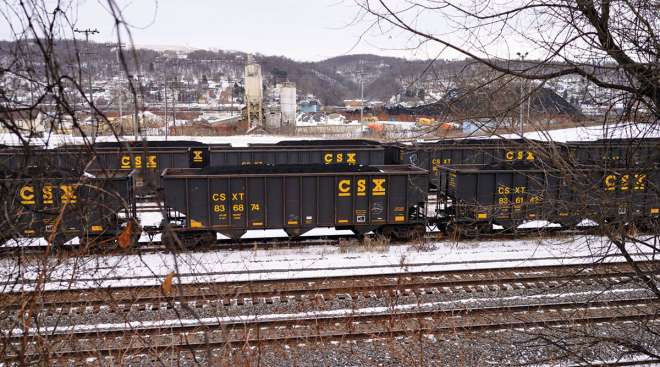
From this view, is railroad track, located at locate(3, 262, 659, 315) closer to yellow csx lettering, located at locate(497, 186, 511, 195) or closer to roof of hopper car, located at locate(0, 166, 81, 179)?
yellow csx lettering, located at locate(497, 186, 511, 195)

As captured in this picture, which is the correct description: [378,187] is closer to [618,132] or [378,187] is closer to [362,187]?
[362,187]

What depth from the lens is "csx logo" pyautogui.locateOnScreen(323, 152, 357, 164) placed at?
23062 millimetres

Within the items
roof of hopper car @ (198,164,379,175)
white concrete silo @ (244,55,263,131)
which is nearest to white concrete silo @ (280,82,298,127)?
white concrete silo @ (244,55,263,131)

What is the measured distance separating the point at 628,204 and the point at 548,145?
692 mm

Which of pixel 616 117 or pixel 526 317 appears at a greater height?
pixel 616 117

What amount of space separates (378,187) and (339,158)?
895 centimetres

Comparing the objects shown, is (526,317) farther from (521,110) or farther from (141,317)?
(141,317)

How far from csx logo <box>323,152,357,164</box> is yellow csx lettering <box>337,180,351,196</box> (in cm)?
882

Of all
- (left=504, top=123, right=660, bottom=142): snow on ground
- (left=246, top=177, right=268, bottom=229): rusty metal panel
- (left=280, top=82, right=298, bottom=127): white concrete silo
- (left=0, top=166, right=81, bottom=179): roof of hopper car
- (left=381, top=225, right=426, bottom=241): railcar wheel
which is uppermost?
(left=280, top=82, right=298, bottom=127): white concrete silo

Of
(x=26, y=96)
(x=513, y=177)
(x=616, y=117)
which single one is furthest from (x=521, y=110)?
(x=513, y=177)

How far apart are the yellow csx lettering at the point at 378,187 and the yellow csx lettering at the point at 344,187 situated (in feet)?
2.40

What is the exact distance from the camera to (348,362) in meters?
7.56

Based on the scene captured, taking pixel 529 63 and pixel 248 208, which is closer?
pixel 529 63

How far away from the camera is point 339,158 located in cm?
2314
